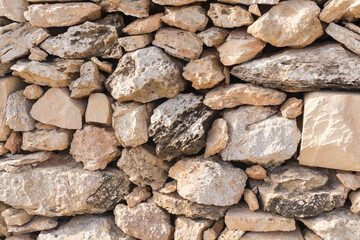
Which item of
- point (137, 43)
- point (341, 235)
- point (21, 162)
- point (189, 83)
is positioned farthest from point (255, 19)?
point (21, 162)

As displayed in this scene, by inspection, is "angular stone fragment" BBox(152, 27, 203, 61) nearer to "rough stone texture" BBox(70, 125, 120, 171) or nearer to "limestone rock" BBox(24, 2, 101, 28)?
"limestone rock" BBox(24, 2, 101, 28)

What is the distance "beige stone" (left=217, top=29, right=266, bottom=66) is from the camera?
1.86 meters

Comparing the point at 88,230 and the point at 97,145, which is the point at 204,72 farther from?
the point at 88,230

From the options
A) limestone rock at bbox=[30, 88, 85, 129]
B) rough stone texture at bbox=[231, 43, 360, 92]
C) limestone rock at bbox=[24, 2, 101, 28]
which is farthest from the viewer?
limestone rock at bbox=[30, 88, 85, 129]

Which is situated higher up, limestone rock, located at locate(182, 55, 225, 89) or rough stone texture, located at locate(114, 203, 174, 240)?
limestone rock, located at locate(182, 55, 225, 89)

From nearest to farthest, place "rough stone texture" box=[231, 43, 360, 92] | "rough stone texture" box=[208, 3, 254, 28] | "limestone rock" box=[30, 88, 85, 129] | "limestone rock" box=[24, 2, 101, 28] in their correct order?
"rough stone texture" box=[231, 43, 360, 92]
"rough stone texture" box=[208, 3, 254, 28]
"limestone rock" box=[24, 2, 101, 28]
"limestone rock" box=[30, 88, 85, 129]

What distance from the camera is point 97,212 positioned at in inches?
88.3

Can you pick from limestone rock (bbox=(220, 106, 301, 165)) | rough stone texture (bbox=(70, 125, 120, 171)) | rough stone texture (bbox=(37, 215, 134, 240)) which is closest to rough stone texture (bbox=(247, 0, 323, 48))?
limestone rock (bbox=(220, 106, 301, 165))

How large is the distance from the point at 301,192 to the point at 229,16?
112 centimetres

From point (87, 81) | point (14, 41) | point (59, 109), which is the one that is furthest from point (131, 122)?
point (14, 41)

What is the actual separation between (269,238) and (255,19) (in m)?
1.32

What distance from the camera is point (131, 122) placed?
2.04 meters

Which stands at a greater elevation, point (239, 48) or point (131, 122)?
point (239, 48)

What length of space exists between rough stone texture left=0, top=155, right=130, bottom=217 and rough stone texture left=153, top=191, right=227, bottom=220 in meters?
0.30
